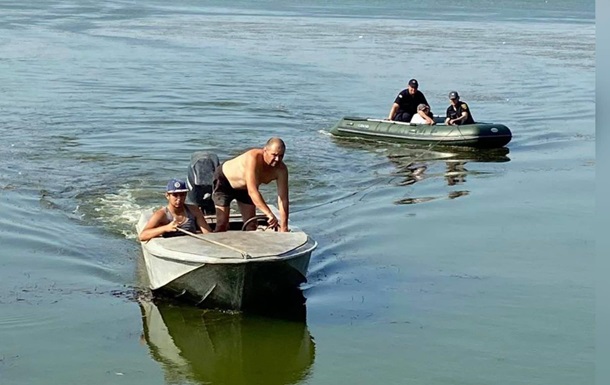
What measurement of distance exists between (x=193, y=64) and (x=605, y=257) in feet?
90.0

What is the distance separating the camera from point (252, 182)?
38.0 ft

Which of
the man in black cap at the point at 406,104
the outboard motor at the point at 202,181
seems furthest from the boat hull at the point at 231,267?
the man in black cap at the point at 406,104

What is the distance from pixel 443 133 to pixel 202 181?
10172 mm

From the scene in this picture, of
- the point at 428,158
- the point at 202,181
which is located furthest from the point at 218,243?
the point at 428,158

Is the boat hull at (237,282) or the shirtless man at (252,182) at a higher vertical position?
the shirtless man at (252,182)

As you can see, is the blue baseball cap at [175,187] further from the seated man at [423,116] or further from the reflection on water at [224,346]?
the seated man at [423,116]

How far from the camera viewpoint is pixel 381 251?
14273 millimetres

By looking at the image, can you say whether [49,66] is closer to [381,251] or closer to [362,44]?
[362,44]

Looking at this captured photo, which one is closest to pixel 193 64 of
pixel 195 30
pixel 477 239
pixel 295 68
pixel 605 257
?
pixel 295 68

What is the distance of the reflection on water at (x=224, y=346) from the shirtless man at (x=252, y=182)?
1157 mm

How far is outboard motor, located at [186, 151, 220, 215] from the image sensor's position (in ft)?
40.9

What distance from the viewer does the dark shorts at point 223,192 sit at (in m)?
12.0

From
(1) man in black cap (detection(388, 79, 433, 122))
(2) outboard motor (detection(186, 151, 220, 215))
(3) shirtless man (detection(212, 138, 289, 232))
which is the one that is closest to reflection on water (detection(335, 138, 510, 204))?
(1) man in black cap (detection(388, 79, 433, 122))

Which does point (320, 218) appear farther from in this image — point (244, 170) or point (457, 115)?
point (457, 115)
